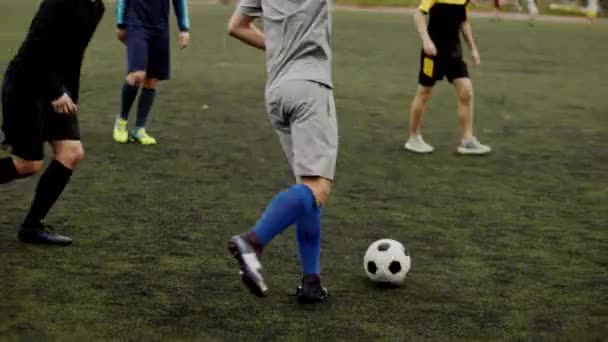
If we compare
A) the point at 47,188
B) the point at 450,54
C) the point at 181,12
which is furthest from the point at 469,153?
the point at 47,188

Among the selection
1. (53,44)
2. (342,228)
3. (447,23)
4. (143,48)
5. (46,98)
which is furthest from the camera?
(447,23)

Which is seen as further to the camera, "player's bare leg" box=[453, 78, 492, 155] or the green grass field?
"player's bare leg" box=[453, 78, 492, 155]

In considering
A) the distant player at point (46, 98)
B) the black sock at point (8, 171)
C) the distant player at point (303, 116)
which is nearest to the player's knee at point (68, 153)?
the distant player at point (46, 98)

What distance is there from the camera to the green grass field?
526cm

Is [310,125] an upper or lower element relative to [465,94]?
upper

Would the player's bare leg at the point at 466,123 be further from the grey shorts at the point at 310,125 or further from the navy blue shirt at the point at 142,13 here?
the grey shorts at the point at 310,125

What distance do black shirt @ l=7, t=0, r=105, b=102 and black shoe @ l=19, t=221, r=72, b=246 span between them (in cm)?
83

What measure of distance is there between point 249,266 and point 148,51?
5.69 metres

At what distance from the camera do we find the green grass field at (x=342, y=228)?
5262 millimetres

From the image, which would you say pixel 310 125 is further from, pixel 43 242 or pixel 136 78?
pixel 136 78

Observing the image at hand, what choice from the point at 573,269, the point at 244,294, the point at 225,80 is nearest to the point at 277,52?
the point at 244,294

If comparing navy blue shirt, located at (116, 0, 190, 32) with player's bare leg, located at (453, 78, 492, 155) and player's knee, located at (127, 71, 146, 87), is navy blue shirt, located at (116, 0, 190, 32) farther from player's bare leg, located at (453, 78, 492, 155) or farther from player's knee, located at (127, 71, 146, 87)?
player's bare leg, located at (453, 78, 492, 155)

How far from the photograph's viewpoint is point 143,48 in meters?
10.2

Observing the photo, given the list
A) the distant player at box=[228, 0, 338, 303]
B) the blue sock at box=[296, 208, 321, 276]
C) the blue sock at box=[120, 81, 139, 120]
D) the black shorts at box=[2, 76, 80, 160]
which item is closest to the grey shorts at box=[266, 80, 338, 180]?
the distant player at box=[228, 0, 338, 303]
